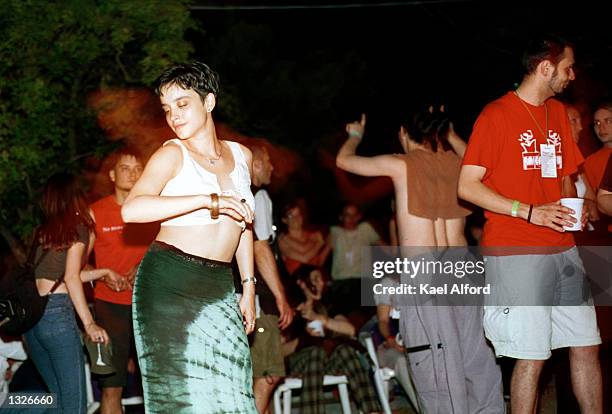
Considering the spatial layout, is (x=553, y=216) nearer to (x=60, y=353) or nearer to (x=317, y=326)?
(x=60, y=353)

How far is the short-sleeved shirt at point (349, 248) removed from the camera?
1145 centimetres

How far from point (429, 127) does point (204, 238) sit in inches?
86.0

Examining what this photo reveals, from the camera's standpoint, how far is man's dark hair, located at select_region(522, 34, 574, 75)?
5.52 meters

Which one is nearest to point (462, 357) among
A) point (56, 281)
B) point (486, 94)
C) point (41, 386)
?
point (56, 281)

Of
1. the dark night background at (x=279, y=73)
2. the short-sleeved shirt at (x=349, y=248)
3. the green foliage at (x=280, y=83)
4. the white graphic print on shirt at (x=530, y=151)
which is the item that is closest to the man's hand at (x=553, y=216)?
the white graphic print on shirt at (x=530, y=151)

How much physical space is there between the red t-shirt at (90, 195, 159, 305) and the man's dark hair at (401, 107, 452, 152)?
2401mm

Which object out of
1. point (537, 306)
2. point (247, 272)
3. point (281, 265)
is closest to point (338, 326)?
point (281, 265)

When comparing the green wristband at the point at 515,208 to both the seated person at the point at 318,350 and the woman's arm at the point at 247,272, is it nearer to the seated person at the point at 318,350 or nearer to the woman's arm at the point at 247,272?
the woman's arm at the point at 247,272

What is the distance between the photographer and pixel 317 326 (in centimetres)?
845

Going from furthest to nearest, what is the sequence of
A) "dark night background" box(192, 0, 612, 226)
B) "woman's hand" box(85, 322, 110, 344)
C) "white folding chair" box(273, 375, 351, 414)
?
"dark night background" box(192, 0, 612, 226) → "white folding chair" box(273, 375, 351, 414) → "woman's hand" box(85, 322, 110, 344)

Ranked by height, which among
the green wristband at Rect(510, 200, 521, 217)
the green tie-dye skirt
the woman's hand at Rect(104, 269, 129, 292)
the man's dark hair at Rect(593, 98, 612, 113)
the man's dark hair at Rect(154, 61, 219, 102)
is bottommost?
the green tie-dye skirt

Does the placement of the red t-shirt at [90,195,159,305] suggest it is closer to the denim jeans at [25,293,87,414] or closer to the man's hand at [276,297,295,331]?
the denim jeans at [25,293,87,414]

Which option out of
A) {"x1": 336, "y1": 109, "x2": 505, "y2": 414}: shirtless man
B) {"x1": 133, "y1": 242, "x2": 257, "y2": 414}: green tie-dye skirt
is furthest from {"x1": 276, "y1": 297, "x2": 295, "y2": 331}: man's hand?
{"x1": 133, "y1": 242, "x2": 257, "y2": 414}: green tie-dye skirt

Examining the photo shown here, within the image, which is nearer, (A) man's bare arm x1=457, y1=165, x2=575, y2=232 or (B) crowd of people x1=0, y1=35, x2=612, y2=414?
(B) crowd of people x1=0, y1=35, x2=612, y2=414
